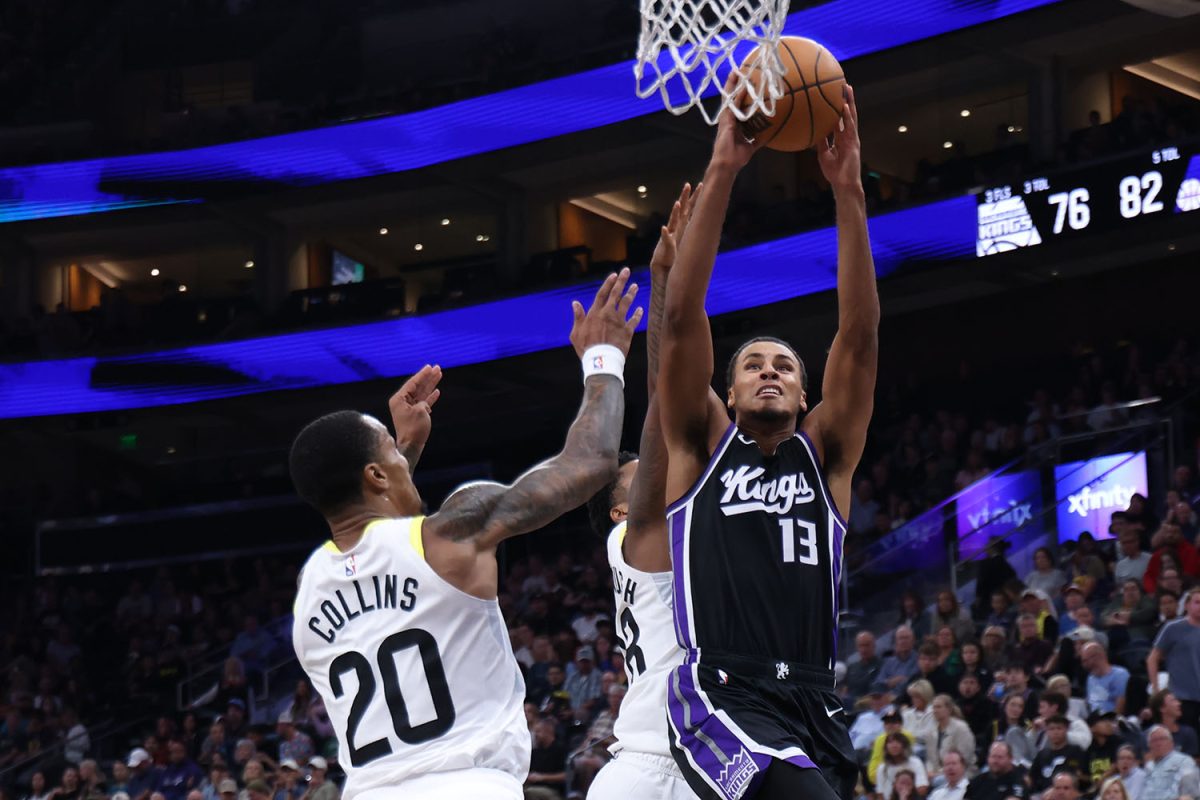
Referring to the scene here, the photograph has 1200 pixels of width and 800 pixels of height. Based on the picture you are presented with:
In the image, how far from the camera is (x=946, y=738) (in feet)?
34.3

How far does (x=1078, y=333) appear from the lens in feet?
67.6

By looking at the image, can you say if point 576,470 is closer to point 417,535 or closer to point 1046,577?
point 417,535

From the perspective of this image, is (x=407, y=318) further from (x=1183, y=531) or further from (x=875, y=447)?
(x=1183, y=531)

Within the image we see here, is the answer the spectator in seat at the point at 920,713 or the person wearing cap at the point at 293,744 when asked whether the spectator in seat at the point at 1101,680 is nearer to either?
the spectator in seat at the point at 920,713

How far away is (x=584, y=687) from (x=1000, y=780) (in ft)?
14.9

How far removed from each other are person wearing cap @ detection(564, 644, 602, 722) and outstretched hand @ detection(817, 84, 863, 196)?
30.4 feet

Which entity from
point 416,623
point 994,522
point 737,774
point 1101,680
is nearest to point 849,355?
point 737,774

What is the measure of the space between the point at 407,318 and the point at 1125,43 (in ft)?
31.8

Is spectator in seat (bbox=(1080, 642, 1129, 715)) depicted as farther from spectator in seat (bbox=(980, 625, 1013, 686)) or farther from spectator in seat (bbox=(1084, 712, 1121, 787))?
spectator in seat (bbox=(980, 625, 1013, 686))

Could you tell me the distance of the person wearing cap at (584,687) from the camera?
13.2m

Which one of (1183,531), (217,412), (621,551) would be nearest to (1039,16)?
(1183,531)

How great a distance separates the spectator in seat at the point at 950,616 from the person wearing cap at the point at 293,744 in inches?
228

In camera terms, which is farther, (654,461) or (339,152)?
(339,152)

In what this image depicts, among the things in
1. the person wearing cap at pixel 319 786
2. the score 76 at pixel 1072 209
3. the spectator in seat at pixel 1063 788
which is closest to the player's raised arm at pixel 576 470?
the spectator in seat at pixel 1063 788
